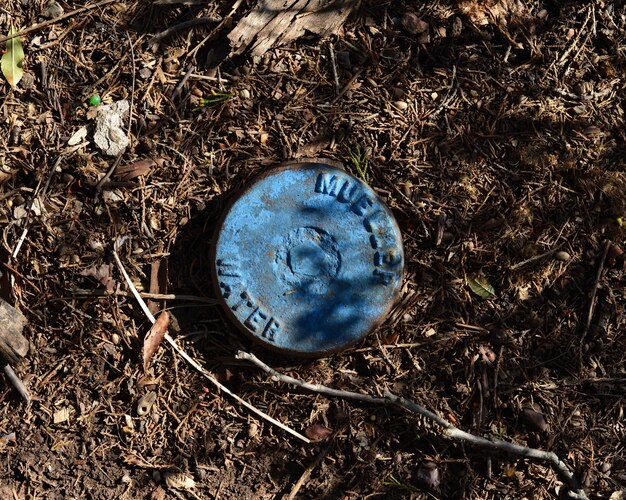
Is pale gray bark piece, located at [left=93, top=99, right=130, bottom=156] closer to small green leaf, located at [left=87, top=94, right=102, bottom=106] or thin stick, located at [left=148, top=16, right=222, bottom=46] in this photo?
small green leaf, located at [left=87, top=94, right=102, bottom=106]

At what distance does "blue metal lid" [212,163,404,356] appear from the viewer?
2.85 m

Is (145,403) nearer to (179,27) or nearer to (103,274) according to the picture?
(103,274)

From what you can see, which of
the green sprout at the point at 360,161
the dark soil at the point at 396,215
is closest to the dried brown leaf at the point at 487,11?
the dark soil at the point at 396,215

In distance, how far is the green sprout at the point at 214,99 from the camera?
297cm

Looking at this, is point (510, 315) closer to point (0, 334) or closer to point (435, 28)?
point (435, 28)

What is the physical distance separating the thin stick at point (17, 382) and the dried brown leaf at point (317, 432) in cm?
110

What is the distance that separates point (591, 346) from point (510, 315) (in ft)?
1.17

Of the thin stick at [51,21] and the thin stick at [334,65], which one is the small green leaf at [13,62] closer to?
the thin stick at [51,21]

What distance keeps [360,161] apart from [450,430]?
3.66ft

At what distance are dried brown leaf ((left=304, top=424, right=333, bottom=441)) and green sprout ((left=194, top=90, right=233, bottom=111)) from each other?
1.35 meters

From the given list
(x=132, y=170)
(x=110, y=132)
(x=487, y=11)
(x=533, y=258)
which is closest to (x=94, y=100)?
(x=110, y=132)

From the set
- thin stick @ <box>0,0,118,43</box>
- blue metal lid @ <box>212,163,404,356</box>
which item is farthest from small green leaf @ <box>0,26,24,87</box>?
blue metal lid @ <box>212,163,404,356</box>

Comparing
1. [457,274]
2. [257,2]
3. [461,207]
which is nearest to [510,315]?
[457,274]

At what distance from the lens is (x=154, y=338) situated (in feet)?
9.41
